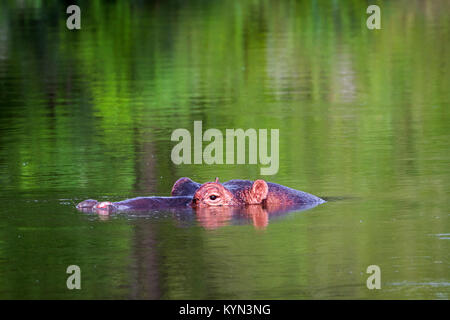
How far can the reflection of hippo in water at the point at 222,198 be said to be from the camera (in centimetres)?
1455

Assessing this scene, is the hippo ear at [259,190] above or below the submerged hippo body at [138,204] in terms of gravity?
above

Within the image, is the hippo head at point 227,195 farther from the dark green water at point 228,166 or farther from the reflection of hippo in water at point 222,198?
the dark green water at point 228,166

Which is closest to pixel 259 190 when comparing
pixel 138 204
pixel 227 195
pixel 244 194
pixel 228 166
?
pixel 244 194

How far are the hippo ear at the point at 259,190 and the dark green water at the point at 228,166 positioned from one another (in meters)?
0.58

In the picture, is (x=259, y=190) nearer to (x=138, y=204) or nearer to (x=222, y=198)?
(x=222, y=198)

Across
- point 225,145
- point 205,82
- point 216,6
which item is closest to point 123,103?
point 205,82

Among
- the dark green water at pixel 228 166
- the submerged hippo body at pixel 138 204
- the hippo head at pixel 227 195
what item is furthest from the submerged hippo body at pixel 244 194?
the dark green water at pixel 228 166

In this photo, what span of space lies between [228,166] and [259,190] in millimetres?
3099

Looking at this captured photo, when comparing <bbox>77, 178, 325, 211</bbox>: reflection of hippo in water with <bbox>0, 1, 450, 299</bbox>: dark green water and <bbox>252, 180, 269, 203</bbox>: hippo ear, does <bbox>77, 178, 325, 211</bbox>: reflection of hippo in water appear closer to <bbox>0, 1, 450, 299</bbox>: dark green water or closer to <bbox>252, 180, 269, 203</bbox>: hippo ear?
<bbox>252, 180, 269, 203</bbox>: hippo ear

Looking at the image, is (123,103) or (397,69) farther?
(397,69)

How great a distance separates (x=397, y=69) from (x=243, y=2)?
2145cm

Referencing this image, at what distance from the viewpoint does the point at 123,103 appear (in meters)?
25.5

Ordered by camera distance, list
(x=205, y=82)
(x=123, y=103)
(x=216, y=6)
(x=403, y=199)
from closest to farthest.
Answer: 1. (x=403, y=199)
2. (x=123, y=103)
3. (x=205, y=82)
4. (x=216, y=6)
